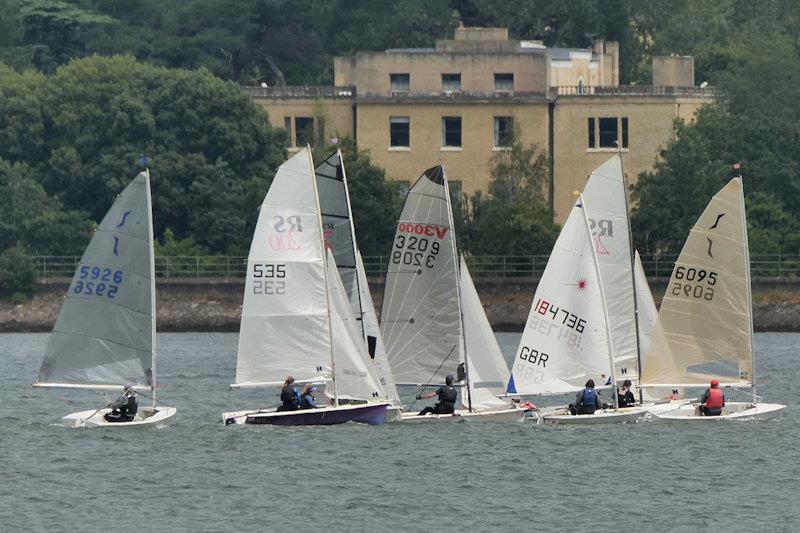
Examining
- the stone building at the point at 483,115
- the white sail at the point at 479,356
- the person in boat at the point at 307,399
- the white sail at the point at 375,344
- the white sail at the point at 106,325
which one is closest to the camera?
the white sail at the point at 106,325

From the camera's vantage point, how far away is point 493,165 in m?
113

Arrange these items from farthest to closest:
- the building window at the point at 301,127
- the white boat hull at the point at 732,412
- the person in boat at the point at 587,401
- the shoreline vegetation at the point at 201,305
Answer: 1. the building window at the point at 301,127
2. the shoreline vegetation at the point at 201,305
3. the white boat hull at the point at 732,412
4. the person in boat at the point at 587,401

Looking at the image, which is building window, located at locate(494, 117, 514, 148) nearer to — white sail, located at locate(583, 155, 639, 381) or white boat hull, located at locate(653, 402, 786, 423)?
white sail, located at locate(583, 155, 639, 381)

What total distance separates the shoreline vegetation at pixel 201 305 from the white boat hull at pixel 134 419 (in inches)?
1659

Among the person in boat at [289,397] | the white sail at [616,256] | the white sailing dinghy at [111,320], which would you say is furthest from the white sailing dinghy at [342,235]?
the white sail at [616,256]

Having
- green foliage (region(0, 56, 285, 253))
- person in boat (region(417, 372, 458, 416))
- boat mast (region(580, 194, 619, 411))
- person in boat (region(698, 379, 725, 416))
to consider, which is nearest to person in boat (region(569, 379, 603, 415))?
boat mast (region(580, 194, 619, 411))

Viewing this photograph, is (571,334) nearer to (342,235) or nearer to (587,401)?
(587,401)

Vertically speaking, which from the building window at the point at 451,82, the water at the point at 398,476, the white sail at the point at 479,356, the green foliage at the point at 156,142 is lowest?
the water at the point at 398,476

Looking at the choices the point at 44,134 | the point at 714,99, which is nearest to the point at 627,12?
the point at 714,99

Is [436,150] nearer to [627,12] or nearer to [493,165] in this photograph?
[493,165]

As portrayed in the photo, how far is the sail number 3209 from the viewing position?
58.4m

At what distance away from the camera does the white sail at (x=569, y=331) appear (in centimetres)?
6019

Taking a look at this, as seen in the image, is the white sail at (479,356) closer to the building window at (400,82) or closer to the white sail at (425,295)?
the white sail at (425,295)

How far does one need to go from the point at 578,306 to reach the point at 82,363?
1126cm
